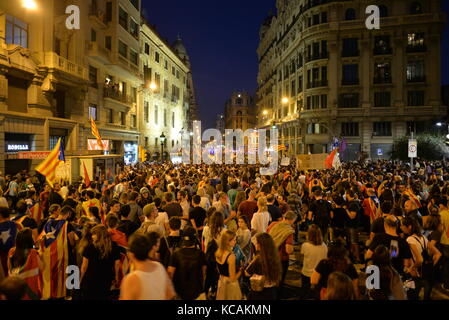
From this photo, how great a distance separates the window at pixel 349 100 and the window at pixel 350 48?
5590mm

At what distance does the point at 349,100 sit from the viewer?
4253 centimetres

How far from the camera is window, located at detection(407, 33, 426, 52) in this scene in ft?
132

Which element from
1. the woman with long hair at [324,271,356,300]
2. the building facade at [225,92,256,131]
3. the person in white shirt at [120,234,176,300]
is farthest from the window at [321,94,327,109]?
the building facade at [225,92,256,131]

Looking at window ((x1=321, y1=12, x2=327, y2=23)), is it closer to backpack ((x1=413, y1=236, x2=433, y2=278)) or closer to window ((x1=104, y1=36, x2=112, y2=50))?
window ((x1=104, y1=36, x2=112, y2=50))

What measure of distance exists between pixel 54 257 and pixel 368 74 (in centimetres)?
4522

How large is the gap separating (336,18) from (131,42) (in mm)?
28386

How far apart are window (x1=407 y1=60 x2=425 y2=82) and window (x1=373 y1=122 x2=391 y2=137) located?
671 cm

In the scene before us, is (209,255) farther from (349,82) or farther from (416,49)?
(416,49)

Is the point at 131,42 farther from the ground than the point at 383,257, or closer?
farther from the ground

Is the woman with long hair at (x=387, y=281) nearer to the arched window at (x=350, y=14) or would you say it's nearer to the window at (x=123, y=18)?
the window at (x=123, y=18)

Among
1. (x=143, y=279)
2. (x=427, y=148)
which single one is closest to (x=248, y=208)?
(x=143, y=279)
